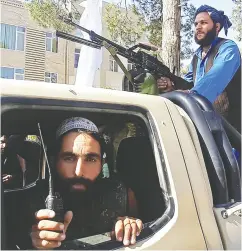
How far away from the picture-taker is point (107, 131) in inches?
88.8

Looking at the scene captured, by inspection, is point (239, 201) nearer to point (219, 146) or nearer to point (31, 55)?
point (219, 146)

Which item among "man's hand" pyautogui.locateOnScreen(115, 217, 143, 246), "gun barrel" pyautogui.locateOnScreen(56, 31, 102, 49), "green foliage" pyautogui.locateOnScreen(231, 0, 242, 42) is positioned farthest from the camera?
"green foliage" pyautogui.locateOnScreen(231, 0, 242, 42)

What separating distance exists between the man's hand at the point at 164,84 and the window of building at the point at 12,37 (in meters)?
20.1

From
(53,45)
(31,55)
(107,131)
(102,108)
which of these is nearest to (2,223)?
(102,108)

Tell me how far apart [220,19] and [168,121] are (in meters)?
2.07

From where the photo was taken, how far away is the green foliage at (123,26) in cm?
1116

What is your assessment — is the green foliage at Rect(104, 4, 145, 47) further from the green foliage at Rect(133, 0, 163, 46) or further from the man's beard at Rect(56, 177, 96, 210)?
the man's beard at Rect(56, 177, 96, 210)

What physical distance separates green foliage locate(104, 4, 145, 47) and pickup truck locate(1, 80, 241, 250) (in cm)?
948

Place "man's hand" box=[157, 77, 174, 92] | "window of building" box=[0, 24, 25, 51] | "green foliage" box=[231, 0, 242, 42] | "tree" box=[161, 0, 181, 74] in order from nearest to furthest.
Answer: "man's hand" box=[157, 77, 174, 92] → "tree" box=[161, 0, 181, 74] → "green foliage" box=[231, 0, 242, 42] → "window of building" box=[0, 24, 25, 51]

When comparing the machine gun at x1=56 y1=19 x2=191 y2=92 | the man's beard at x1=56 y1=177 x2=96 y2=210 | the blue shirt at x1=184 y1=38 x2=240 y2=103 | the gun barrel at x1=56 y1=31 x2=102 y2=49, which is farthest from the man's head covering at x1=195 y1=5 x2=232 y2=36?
the man's beard at x1=56 y1=177 x2=96 y2=210

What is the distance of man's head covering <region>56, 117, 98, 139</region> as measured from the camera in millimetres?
1705

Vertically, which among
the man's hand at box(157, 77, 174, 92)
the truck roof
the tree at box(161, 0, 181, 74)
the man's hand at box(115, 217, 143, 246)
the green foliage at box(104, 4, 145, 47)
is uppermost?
the green foliage at box(104, 4, 145, 47)

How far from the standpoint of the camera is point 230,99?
3.21 meters

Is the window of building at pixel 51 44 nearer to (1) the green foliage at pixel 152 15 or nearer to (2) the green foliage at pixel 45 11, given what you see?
(2) the green foliage at pixel 45 11
